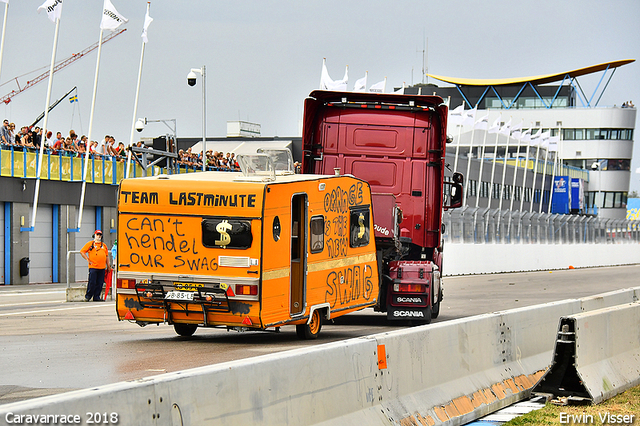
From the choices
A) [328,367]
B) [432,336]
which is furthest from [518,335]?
[328,367]

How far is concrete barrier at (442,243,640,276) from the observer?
43.8m

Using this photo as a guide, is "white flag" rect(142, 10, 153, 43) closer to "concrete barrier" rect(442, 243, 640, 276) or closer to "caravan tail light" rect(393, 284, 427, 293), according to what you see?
"concrete barrier" rect(442, 243, 640, 276)

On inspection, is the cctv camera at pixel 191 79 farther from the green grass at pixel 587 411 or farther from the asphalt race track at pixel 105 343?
→ the green grass at pixel 587 411

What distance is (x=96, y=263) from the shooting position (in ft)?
79.8

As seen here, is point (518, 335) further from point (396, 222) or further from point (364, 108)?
point (364, 108)

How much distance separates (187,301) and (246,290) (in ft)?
3.05

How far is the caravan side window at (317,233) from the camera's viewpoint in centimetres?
1424

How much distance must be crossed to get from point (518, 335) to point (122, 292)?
20.1 ft

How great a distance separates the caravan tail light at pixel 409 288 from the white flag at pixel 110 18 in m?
24.8

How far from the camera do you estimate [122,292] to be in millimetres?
13766

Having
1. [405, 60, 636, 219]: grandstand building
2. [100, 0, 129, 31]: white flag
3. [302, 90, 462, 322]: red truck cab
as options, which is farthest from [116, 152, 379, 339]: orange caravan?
[405, 60, 636, 219]: grandstand building

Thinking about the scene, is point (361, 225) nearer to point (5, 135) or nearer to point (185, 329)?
point (185, 329)

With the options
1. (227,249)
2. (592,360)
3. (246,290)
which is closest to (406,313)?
(246,290)
